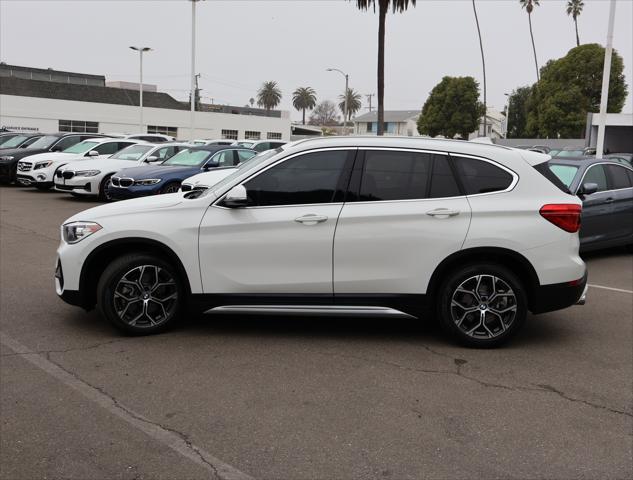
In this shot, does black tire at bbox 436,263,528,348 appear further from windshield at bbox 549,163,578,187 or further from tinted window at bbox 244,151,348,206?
windshield at bbox 549,163,578,187

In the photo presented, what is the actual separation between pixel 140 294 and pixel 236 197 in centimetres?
116

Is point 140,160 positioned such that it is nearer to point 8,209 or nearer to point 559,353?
point 8,209

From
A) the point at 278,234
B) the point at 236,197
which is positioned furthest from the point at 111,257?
the point at 278,234

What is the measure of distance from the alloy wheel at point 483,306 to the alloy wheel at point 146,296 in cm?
237

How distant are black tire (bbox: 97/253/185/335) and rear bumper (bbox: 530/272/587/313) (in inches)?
117

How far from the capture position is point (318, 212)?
17.3 ft

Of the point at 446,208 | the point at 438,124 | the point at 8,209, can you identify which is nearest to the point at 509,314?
the point at 446,208

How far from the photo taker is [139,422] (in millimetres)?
3842

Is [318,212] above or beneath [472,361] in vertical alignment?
above

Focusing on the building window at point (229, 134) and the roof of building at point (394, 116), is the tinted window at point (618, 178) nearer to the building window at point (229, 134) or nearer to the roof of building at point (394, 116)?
the building window at point (229, 134)

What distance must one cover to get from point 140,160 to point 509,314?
1322 cm

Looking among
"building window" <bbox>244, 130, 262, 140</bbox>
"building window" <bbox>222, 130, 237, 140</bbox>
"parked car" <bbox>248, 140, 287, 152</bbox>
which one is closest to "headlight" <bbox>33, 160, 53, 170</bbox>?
"parked car" <bbox>248, 140, 287, 152</bbox>

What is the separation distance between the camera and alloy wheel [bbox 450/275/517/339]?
5.29 m

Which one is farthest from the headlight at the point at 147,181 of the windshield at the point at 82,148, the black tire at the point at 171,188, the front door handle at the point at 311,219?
the front door handle at the point at 311,219
